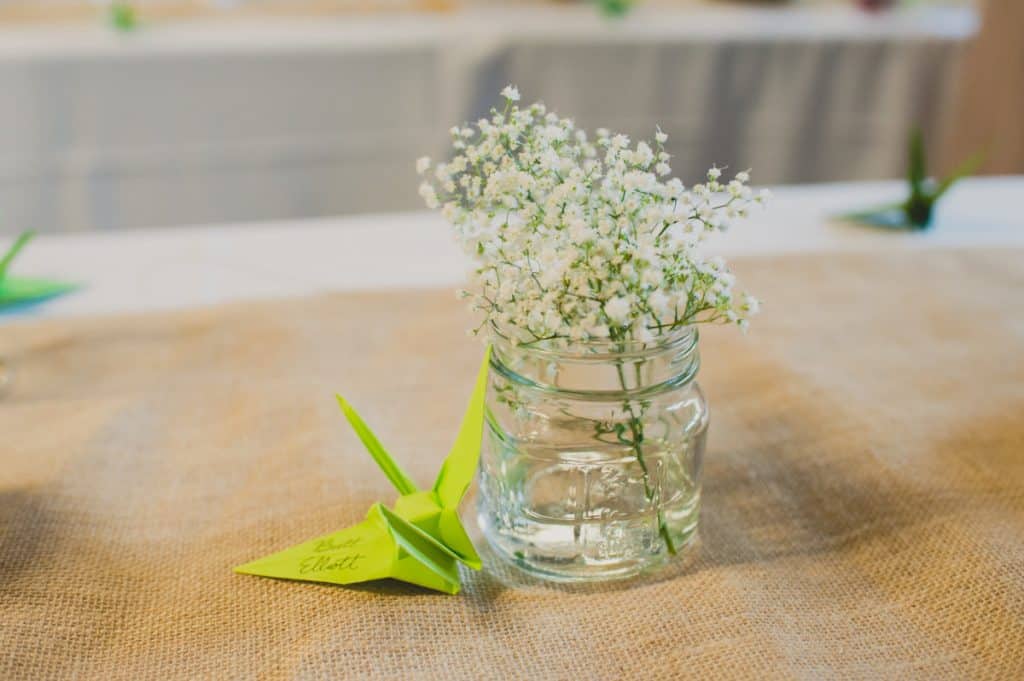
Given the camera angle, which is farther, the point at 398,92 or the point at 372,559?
the point at 398,92

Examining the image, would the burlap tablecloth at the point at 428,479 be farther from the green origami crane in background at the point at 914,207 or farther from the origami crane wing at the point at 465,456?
the green origami crane in background at the point at 914,207

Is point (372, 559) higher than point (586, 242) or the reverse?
the reverse

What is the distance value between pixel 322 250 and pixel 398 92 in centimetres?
144

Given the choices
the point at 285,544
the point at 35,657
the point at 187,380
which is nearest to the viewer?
the point at 35,657

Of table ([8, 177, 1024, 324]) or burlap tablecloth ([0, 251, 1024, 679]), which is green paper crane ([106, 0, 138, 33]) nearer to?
table ([8, 177, 1024, 324])

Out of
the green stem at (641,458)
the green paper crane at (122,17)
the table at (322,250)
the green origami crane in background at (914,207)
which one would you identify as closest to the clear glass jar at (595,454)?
the green stem at (641,458)

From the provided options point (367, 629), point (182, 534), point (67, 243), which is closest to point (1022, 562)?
point (367, 629)

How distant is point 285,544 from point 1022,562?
0.48 m

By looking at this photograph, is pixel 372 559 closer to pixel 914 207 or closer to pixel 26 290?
pixel 26 290

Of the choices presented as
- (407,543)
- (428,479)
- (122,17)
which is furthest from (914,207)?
(122,17)

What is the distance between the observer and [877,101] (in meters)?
2.96

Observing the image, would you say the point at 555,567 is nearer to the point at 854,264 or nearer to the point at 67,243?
the point at 854,264

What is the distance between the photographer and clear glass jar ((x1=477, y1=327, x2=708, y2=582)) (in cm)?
64

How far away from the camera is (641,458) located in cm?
66
